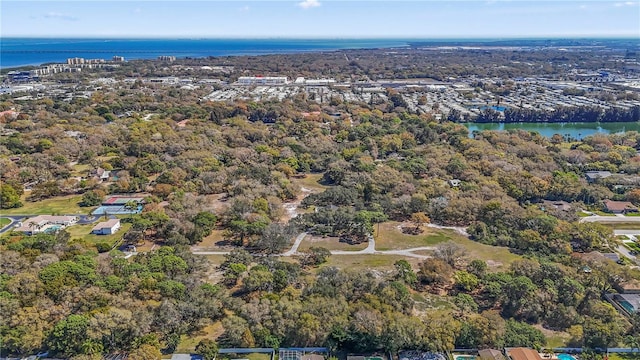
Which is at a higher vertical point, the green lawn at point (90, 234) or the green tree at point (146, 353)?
the green tree at point (146, 353)

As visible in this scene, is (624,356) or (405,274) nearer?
(624,356)

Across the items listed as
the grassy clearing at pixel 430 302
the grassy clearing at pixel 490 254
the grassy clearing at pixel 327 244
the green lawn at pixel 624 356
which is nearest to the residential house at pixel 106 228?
the grassy clearing at pixel 327 244

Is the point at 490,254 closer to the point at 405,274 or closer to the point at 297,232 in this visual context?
the point at 405,274

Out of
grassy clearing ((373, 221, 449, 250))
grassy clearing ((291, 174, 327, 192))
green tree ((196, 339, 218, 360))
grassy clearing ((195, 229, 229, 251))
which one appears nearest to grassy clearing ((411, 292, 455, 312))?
grassy clearing ((373, 221, 449, 250))

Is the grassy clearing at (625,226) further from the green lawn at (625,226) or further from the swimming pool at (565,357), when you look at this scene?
the swimming pool at (565,357)

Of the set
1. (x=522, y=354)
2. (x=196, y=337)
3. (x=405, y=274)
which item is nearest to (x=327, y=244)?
(x=405, y=274)

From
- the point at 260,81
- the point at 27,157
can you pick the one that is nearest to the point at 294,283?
the point at 27,157

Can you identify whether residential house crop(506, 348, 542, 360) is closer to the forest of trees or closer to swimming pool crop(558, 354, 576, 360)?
the forest of trees
